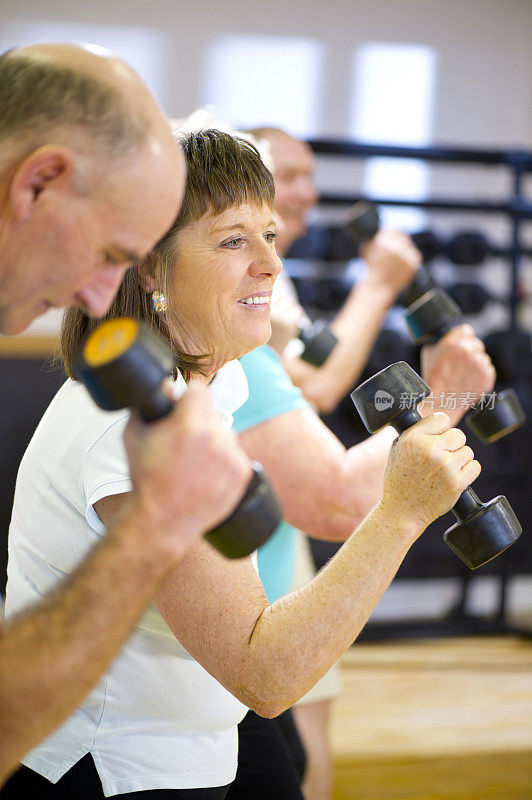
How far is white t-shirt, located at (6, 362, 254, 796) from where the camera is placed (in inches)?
41.2

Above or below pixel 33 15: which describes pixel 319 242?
below

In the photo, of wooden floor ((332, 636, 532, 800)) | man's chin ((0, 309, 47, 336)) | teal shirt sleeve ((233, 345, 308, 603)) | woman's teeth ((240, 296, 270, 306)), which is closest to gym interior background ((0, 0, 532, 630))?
wooden floor ((332, 636, 532, 800))

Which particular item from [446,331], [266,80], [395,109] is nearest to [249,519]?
[446,331]

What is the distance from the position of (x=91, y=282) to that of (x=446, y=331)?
96cm

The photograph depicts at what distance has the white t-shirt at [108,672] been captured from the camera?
1046 millimetres

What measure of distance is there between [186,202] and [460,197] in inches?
125

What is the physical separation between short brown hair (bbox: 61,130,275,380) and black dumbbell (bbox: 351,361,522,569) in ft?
0.79

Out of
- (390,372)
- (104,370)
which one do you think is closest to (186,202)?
(390,372)

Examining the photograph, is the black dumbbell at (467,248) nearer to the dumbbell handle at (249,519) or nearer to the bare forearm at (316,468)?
the bare forearm at (316,468)

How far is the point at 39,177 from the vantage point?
0.75m

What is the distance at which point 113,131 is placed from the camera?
0.76 m

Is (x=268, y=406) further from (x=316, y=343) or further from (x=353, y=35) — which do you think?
(x=353, y=35)

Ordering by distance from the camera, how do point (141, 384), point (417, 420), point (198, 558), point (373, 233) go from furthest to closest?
point (373, 233) → point (417, 420) → point (198, 558) → point (141, 384)

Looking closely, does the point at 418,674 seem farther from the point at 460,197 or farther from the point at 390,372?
the point at 390,372
